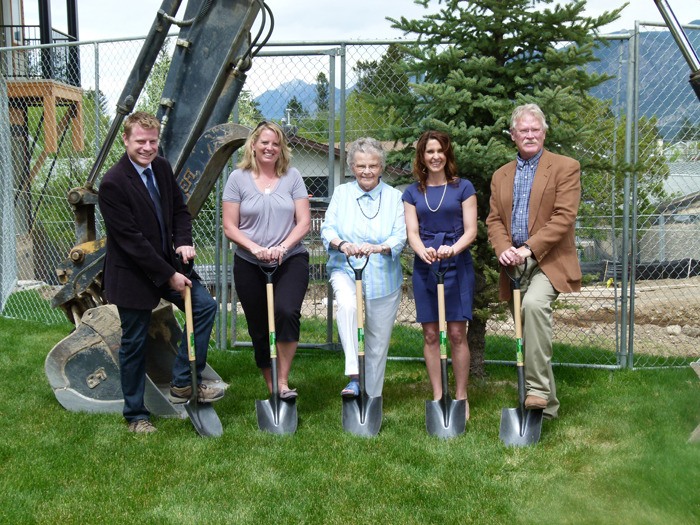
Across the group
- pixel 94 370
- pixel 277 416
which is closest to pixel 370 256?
pixel 277 416

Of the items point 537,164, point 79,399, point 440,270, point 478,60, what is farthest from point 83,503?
point 478,60

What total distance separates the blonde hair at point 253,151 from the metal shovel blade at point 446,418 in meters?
1.94

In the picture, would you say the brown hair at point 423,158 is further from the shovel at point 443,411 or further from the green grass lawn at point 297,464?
the green grass lawn at point 297,464

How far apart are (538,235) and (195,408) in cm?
249

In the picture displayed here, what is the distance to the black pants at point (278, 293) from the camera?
5.30 meters

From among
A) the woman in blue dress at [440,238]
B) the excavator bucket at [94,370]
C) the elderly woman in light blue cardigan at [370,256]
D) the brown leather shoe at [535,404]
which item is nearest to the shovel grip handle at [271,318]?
the elderly woman in light blue cardigan at [370,256]

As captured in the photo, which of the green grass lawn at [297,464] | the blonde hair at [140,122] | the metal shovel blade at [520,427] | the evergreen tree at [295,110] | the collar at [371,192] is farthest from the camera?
the evergreen tree at [295,110]

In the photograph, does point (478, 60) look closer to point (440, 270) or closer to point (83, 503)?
point (440, 270)

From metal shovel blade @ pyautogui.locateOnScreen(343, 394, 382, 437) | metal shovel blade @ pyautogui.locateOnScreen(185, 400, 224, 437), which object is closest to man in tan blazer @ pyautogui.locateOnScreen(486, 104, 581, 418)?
metal shovel blade @ pyautogui.locateOnScreen(343, 394, 382, 437)

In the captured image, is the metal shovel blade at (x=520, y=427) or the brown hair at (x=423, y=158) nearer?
the metal shovel blade at (x=520, y=427)

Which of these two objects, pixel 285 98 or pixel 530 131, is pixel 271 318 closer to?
pixel 530 131

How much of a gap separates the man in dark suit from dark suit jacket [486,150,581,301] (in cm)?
215

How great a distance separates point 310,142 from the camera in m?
7.54

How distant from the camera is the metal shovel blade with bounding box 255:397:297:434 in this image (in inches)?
200
